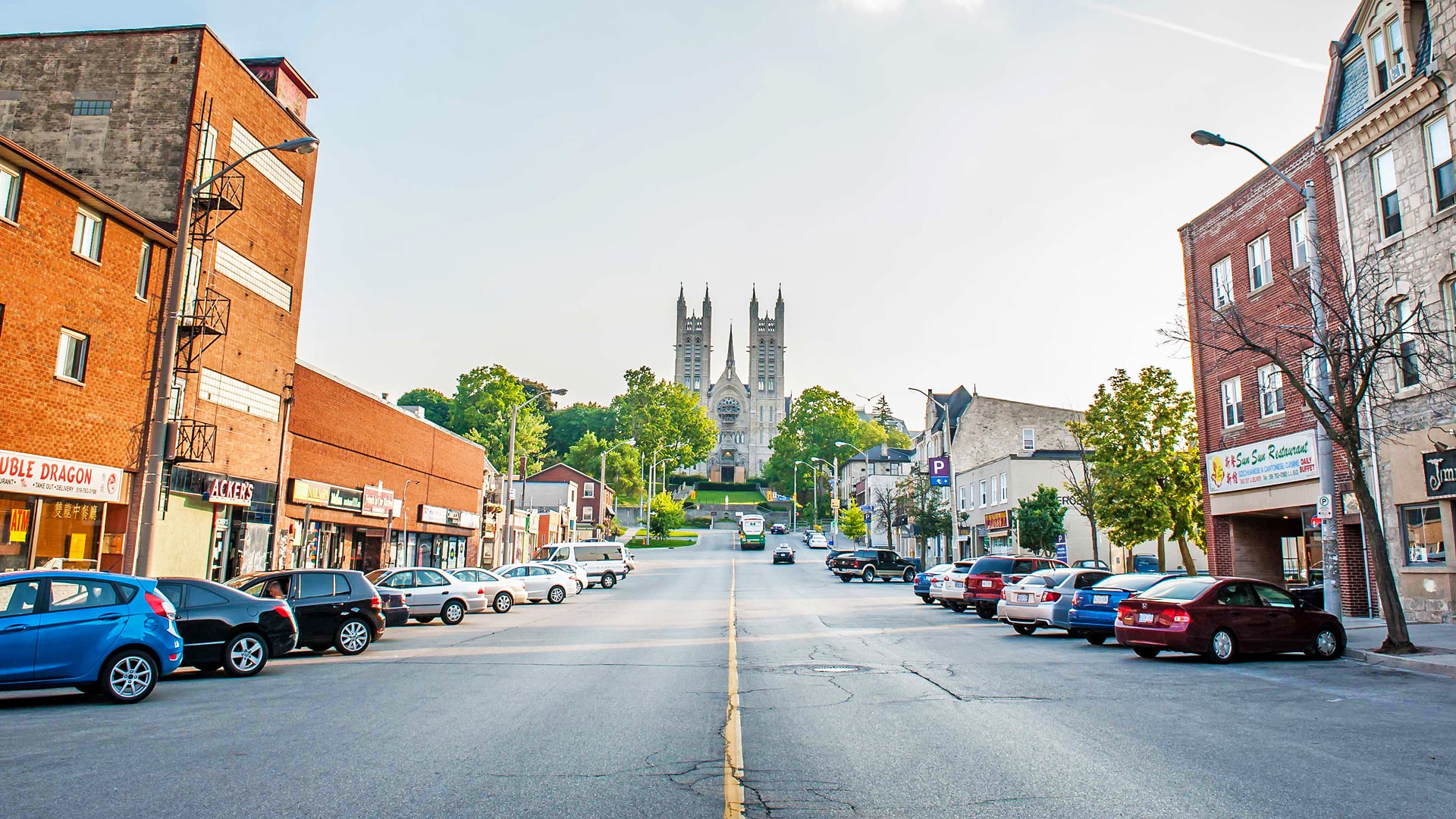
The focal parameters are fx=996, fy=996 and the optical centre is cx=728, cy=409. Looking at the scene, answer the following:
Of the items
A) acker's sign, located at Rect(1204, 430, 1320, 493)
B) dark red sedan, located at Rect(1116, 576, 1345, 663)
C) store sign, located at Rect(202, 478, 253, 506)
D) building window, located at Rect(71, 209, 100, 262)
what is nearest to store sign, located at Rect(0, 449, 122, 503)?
store sign, located at Rect(202, 478, 253, 506)

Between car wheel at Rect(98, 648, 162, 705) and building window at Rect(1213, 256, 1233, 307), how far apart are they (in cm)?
2628

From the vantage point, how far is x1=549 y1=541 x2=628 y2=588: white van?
4328cm

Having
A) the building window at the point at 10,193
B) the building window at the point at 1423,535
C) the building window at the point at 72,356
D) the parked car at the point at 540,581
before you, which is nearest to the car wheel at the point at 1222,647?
the building window at the point at 1423,535

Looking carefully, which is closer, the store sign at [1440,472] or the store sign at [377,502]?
the store sign at [1440,472]

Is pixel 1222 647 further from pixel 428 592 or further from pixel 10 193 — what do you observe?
pixel 10 193

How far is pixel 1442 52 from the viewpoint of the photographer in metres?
20.2

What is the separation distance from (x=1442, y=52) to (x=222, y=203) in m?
28.3

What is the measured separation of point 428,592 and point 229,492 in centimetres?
689

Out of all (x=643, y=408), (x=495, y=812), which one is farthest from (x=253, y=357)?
(x=643, y=408)

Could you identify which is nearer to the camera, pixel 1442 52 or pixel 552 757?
pixel 552 757

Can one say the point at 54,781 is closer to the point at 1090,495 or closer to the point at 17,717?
the point at 17,717

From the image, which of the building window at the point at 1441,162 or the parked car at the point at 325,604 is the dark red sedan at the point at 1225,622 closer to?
the building window at the point at 1441,162

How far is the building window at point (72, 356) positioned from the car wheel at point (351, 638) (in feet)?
28.6

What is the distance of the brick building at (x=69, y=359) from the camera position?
61.8ft
